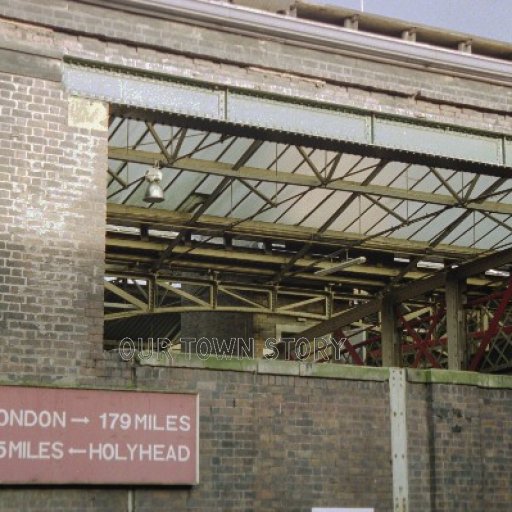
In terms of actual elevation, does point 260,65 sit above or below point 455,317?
above

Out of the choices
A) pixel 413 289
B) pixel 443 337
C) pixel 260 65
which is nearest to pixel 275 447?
pixel 260 65

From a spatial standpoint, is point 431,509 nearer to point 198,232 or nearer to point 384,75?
point 384,75

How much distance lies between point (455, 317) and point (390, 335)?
109 inches

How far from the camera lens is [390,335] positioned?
79.2 ft

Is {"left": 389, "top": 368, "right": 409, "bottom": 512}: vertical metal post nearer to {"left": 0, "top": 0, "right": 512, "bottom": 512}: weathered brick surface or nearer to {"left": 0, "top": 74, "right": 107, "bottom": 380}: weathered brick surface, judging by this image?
{"left": 0, "top": 0, "right": 512, "bottom": 512}: weathered brick surface

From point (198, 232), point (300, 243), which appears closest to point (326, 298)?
point (300, 243)

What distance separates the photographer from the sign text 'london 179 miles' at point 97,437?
12633 millimetres

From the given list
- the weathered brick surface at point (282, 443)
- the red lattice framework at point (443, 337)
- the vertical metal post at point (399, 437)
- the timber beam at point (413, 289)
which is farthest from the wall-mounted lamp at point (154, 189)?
the red lattice framework at point (443, 337)

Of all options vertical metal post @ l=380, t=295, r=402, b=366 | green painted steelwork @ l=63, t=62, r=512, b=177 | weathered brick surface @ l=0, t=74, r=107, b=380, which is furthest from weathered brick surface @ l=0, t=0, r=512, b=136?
vertical metal post @ l=380, t=295, r=402, b=366

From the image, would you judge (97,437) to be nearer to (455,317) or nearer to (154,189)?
(154,189)

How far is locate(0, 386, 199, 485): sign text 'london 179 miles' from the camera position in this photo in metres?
12.6

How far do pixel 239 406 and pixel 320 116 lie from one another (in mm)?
4179

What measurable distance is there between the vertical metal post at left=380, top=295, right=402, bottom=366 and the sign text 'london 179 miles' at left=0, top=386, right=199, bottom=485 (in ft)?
36.5

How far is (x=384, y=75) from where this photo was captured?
16469 mm
